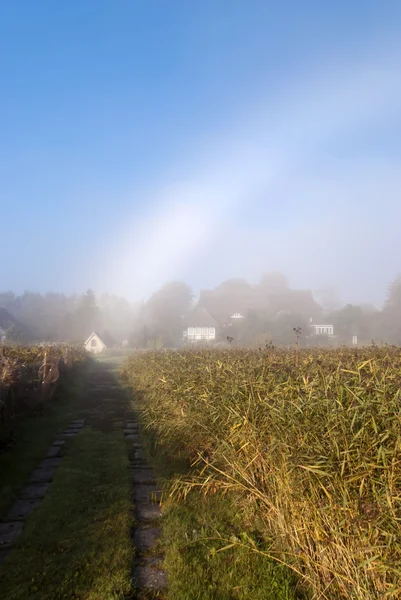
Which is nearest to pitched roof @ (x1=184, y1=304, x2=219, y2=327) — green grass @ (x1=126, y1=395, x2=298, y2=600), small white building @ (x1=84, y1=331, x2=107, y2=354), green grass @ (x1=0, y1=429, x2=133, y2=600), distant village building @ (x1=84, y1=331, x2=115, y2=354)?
distant village building @ (x1=84, y1=331, x2=115, y2=354)

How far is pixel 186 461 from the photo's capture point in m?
6.42

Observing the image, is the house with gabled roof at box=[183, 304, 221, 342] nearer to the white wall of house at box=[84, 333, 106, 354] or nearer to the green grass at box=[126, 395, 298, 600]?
the white wall of house at box=[84, 333, 106, 354]

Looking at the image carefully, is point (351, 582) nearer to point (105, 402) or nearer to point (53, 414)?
point (53, 414)

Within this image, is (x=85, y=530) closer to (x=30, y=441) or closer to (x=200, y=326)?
(x=30, y=441)

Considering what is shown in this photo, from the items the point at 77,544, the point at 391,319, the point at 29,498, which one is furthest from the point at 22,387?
the point at 391,319

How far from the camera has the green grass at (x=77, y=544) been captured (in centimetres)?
333

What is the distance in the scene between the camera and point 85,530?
14.3ft

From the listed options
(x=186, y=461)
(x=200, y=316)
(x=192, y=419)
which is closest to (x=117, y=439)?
(x=186, y=461)

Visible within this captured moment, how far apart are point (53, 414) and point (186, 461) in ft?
19.0

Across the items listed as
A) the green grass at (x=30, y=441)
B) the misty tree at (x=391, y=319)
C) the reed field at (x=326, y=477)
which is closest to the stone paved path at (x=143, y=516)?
the reed field at (x=326, y=477)

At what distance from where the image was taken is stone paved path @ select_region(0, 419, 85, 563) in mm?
4223

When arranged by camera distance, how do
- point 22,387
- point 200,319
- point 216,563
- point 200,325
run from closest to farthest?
point 216,563 → point 22,387 → point 200,325 → point 200,319

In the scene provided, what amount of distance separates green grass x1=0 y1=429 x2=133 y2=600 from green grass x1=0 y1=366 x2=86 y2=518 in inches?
19.6

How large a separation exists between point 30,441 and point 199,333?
166 ft
